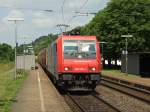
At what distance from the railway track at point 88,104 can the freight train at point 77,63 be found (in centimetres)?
75

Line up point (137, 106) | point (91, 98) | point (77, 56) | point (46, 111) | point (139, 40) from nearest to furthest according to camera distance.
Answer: point (46, 111), point (137, 106), point (91, 98), point (77, 56), point (139, 40)

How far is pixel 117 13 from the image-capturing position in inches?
2800

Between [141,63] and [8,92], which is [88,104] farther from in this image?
[141,63]

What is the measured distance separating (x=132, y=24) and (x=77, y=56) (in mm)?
45085

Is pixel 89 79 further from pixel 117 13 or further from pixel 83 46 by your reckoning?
pixel 117 13

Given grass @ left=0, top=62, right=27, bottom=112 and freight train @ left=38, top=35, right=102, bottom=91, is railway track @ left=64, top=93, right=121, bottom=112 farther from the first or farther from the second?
grass @ left=0, top=62, right=27, bottom=112

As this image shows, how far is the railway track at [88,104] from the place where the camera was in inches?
728

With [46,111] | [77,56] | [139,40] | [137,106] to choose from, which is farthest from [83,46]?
[139,40]

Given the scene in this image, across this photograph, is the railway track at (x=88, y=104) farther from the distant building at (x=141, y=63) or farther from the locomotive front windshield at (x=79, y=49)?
the distant building at (x=141, y=63)

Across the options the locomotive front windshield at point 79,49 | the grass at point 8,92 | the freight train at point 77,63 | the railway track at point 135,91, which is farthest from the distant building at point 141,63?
the freight train at point 77,63

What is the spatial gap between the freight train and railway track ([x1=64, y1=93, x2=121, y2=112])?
0.75 metres

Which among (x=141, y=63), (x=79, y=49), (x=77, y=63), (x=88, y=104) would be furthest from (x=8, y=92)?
(x=141, y=63)

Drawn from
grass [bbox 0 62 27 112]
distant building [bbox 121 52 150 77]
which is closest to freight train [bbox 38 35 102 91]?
grass [bbox 0 62 27 112]

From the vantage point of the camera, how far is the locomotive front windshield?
25.0m
